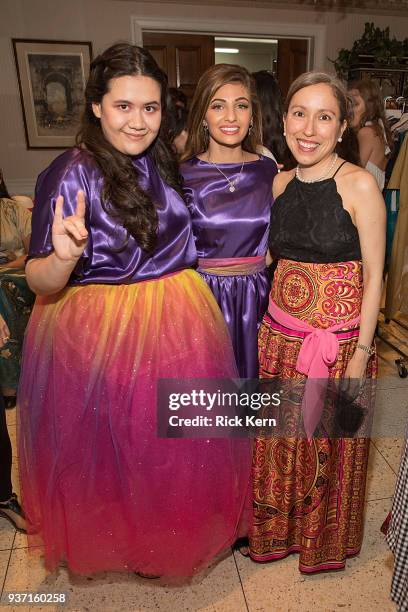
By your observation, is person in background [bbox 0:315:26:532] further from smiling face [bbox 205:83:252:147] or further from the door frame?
the door frame

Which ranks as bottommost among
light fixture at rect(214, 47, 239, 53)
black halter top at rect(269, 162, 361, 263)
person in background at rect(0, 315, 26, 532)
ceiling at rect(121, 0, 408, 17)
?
person in background at rect(0, 315, 26, 532)

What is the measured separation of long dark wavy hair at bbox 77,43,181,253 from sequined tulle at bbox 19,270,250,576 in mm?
200

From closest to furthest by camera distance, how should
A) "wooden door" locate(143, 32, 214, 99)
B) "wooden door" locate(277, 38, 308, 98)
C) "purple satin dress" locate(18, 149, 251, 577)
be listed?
"purple satin dress" locate(18, 149, 251, 577) < "wooden door" locate(143, 32, 214, 99) < "wooden door" locate(277, 38, 308, 98)

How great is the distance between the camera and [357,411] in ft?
5.16

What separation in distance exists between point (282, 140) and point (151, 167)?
2.88ft

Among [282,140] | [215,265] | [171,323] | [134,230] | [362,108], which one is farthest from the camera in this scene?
[362,108]

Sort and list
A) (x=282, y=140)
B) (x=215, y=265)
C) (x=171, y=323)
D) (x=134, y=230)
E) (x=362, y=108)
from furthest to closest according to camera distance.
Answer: (x=362, y=108), (x=282, y=140), (x=215, y=265), (x=171, y=323), (x=134, y=230)

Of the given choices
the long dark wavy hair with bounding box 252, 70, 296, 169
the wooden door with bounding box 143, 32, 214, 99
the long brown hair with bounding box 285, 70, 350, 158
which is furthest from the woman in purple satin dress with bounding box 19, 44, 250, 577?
the wooden door with bounding box 143, 32, 214, 99

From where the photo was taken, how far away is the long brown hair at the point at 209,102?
63.9 inches

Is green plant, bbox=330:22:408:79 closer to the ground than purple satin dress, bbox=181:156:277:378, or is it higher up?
higher up

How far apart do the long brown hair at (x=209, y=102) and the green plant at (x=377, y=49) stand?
4.14 meters

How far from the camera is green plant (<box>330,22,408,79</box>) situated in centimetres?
504

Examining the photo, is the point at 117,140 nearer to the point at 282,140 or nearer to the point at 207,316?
the point at 207,316

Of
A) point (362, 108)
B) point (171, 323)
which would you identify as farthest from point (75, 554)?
point (362, 108)
